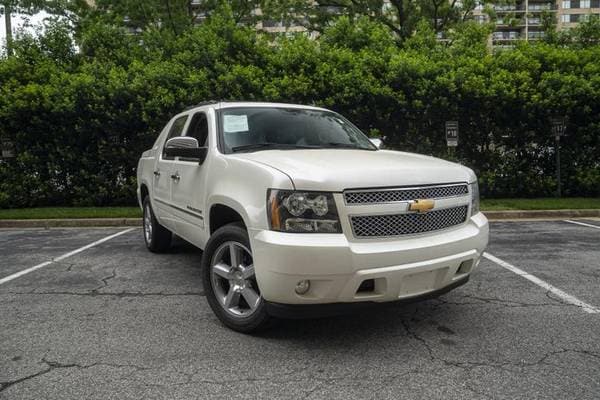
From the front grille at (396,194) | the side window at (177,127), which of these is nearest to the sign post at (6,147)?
the side window at (177,127)

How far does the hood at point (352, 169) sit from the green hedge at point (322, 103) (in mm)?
7135

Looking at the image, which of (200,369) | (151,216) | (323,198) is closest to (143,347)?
(200,369)

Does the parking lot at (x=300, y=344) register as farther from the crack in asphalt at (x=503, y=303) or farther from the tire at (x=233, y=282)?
the tire at (x=233, y=282)

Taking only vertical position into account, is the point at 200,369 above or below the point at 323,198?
below

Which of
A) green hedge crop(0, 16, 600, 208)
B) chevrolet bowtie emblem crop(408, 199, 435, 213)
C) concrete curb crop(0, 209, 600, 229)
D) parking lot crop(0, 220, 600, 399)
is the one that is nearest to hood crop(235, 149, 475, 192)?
chevrolet bowtie emblem crop(408, 199, 435, 213)

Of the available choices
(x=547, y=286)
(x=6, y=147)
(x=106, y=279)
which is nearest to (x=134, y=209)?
(x=6, y=147)

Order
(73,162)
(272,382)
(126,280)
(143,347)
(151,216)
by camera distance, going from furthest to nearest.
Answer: (73,162)
(151,216)
(126,280)
(143,347)
(272,382)

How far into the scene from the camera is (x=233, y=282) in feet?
11.1

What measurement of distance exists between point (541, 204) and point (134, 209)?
9207mm

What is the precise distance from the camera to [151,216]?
6.01 metres

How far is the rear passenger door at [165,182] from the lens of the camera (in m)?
4.91

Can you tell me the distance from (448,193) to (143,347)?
94.7 inches

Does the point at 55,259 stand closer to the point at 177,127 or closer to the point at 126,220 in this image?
the point at 177,127

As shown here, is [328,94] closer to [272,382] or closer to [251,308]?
[251,308]
